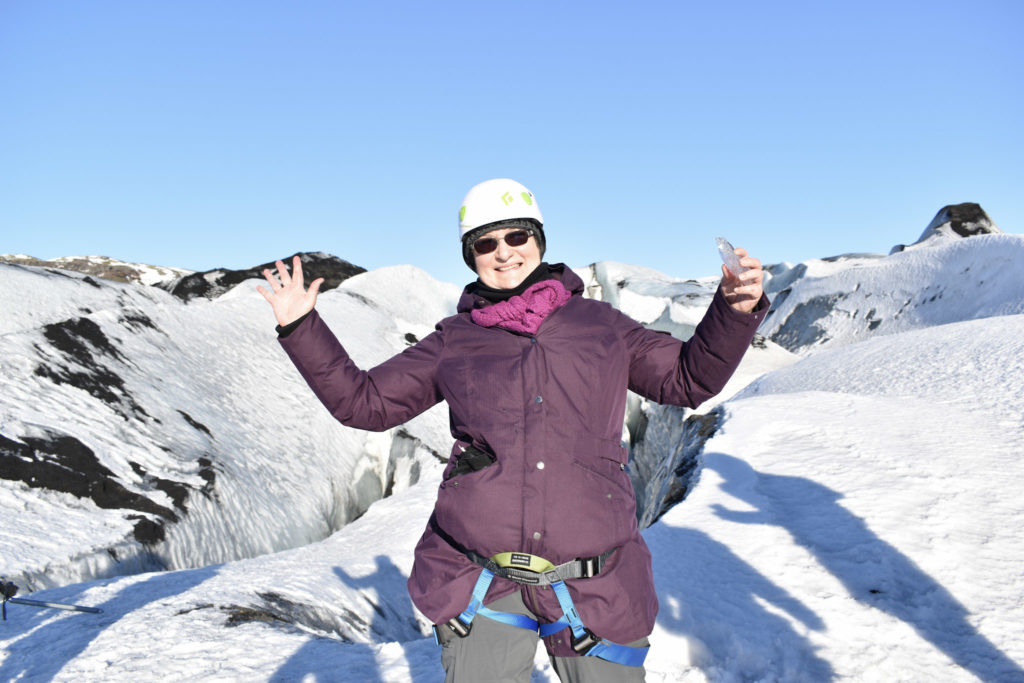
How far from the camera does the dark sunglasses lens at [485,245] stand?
2.95m

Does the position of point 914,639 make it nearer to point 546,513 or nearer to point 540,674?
point 540,674

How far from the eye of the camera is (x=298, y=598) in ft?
24.0

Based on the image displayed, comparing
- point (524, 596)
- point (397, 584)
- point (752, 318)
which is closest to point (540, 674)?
point (524, 596)

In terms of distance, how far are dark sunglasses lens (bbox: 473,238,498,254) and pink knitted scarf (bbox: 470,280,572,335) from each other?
29cm

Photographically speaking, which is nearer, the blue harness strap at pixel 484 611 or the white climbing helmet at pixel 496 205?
the blue harness strap at pixel 484 611

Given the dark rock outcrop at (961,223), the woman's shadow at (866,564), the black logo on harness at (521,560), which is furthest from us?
the dark rock outcrop at (961,223)

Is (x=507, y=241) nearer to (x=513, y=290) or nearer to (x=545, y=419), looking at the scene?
(x=513, y=290)

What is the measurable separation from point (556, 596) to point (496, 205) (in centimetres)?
156

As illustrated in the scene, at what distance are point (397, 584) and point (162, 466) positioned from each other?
14.5 ft

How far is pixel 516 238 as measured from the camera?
2920 millimetres

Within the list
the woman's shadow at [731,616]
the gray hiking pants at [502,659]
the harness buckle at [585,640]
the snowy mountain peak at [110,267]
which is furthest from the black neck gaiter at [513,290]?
the snowy mountain peak at [110,267]

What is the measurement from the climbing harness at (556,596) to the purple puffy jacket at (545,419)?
0.03 meters

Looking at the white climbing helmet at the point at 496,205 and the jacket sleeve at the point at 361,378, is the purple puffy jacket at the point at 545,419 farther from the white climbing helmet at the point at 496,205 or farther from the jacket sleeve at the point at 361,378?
the white climbing helmet at the point at 496,205

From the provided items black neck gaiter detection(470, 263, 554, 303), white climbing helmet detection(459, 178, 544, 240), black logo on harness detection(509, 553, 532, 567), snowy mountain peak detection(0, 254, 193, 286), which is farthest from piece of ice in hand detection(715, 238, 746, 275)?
snowy mountain peak detection(0, 254, 193, 286)
